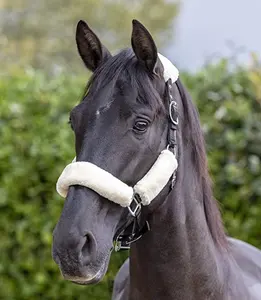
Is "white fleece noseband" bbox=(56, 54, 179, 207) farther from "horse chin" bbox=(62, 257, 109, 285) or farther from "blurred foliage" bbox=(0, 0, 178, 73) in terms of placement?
"blurred foliage" bbox=(0, 0, 178, 73)

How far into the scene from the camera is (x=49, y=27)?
2159 cm

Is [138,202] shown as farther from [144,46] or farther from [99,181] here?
[144,46]

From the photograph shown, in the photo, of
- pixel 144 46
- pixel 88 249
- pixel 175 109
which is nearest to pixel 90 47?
pixel 144 46

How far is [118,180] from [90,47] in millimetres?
532

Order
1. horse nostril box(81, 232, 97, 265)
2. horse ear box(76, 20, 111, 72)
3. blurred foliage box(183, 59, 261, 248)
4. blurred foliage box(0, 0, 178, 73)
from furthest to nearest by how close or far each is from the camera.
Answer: blurred foliage box(0, 0, 178, 73) < blurred foliage box(183, 59, 261, 248) < horse ear box(76, 20, 111, 72) < horse nostril box(81, 232, 97, 265)

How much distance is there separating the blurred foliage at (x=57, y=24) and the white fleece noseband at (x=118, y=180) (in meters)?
18.4

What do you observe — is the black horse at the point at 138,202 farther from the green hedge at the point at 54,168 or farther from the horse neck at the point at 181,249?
the green hedge at the point at 54,168

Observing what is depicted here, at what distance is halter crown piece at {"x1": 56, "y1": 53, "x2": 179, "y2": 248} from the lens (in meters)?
1.93

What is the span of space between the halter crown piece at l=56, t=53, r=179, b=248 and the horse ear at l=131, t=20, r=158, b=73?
98mm

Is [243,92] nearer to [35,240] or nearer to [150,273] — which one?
[35,240]

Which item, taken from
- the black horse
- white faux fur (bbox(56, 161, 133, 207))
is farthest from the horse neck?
white faux fur (bbox(56, 161, 133, 207))

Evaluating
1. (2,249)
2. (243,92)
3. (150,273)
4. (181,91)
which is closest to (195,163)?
(181,91)

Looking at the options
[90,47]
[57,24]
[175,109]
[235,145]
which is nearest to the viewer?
[175,109]

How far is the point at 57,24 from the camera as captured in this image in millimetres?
21469
